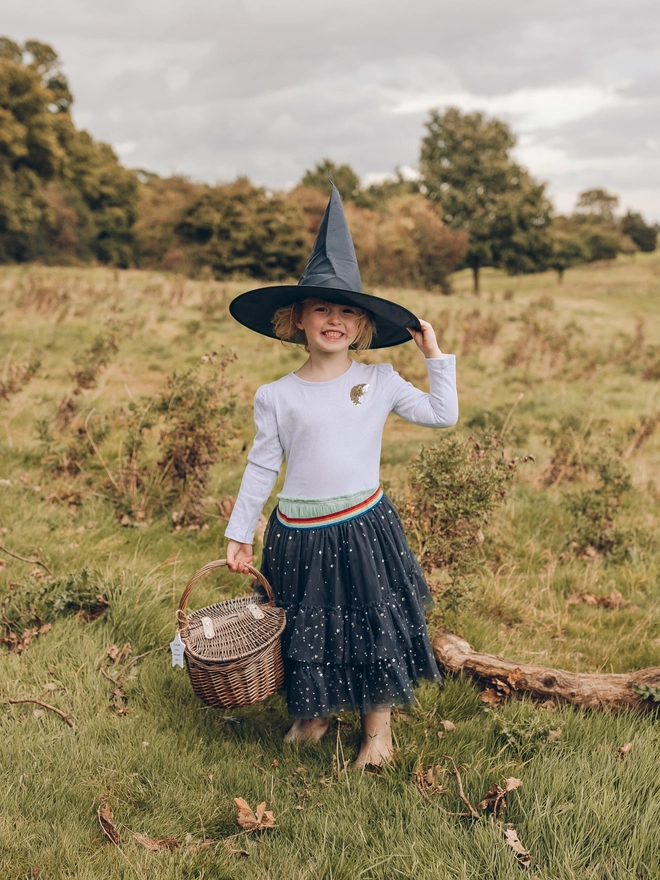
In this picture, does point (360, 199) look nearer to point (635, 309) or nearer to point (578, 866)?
point (635, 309)

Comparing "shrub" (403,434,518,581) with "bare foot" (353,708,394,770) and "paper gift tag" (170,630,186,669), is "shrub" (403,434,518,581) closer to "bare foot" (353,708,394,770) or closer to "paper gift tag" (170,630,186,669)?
"bare foot" (353,708,394,770)

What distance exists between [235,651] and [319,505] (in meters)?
0.66

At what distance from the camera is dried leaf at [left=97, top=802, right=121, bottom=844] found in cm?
249

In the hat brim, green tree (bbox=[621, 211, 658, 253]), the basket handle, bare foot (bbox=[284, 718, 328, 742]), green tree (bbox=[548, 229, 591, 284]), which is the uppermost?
green tree (bbox=[621, 211, 658, 253])

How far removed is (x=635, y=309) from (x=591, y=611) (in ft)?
88.3

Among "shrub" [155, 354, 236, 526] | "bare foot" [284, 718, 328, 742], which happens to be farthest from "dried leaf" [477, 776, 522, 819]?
"shrub" [155, 354, 236, 526]

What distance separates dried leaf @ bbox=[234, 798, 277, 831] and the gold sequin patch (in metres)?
1.53

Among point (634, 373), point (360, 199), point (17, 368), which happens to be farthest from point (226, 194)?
point (17, 368)

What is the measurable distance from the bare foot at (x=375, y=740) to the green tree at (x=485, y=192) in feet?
116

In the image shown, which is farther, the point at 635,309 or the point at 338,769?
the point at 635,309

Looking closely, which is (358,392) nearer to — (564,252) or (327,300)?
(327,300)

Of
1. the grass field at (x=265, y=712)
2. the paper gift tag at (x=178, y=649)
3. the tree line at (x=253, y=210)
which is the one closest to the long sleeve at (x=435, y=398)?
the grass field at (x=265, y=712)

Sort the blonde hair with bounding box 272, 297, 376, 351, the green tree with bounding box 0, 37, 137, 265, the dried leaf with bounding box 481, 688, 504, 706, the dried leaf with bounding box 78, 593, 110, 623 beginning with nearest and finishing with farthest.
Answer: the blonde hair with bounding box 272, 297, 376, 351 < the dried leaf with bounding box 481, 688, 504, 706 < the dried leaf with bounding box 78, 593, 110, 623 < the green tree with bounding box 0, 37, 137, 265

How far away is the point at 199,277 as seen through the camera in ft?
93.5
